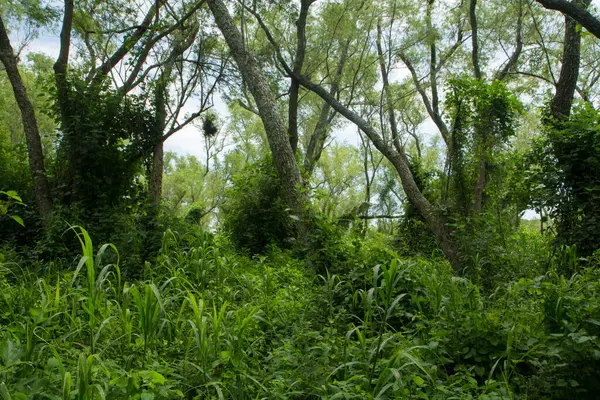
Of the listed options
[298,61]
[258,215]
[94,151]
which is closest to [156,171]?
[94,151]

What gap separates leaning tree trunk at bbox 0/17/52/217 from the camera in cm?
804

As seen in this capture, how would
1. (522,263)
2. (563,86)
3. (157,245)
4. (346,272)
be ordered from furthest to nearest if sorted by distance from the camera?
(563,86) → (157,245) → (522,263) → (346,272)

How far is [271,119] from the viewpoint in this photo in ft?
23.9

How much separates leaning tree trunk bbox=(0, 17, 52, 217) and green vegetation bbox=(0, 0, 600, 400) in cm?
4

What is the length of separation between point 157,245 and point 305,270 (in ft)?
7.89

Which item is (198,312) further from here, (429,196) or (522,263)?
(429,196)

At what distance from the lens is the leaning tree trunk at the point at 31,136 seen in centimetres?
804

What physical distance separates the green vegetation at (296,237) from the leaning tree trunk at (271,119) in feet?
0.13

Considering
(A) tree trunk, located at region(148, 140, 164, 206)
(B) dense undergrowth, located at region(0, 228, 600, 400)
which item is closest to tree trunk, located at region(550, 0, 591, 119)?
(B) dense undergrowth, located at region(0, 228, 600, 400)

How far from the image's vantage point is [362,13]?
13.3 m

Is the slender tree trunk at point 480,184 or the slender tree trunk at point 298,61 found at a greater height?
the slender tree trunk at point 298,61

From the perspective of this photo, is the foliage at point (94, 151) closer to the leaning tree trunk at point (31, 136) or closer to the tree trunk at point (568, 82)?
the leaning tree trunk at point (31, 136)

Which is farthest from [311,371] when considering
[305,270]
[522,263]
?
[522,263]

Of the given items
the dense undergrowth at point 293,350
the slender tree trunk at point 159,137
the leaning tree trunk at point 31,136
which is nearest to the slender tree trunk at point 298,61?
the slender tree trunk at point 159,137
